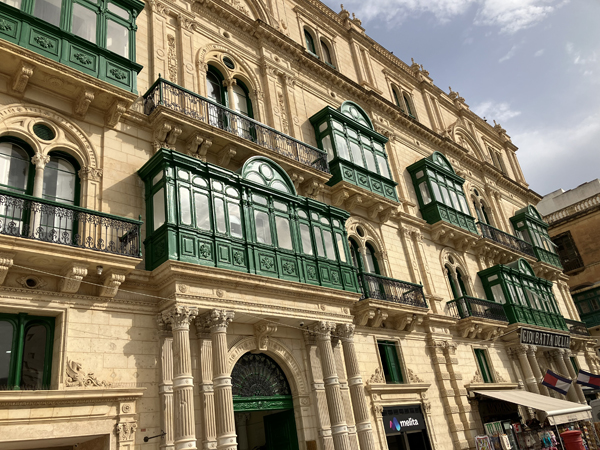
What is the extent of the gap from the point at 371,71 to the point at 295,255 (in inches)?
594

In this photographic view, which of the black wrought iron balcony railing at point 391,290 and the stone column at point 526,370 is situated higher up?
the black wrought iron balcony railing at point 391,290

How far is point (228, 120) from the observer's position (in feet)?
50.9

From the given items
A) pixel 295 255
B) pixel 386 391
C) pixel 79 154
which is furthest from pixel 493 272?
pixel 79 154

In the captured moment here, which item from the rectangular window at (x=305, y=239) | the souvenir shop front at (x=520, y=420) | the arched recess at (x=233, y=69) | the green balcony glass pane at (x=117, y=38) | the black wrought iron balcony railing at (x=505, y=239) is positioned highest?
the arched recess at (x=233, y=69)

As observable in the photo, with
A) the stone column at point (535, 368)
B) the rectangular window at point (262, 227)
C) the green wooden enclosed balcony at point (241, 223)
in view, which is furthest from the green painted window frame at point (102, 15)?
the stone column at point (535, 368)

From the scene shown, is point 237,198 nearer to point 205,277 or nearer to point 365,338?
point 205,277

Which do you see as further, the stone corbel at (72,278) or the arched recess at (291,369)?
the arched recess at (291,369)

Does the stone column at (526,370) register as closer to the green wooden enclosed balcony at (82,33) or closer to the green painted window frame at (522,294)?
the green painted window frame at (522,294)

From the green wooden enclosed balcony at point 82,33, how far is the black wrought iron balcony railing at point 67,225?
12.9 ft

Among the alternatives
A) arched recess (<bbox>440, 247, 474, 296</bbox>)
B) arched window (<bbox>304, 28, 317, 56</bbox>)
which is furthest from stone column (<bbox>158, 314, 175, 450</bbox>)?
arched window (<bbox>304, 28, 317, 56</bbox>)

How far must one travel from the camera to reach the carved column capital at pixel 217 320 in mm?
11711

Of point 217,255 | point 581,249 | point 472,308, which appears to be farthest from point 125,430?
point 581,249

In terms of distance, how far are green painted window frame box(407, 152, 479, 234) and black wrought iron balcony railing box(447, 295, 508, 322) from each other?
373 centimetres

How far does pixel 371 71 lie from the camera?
2572cm
